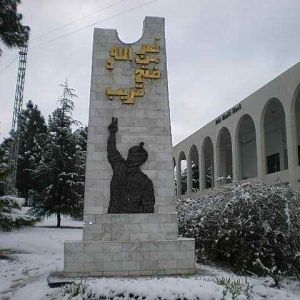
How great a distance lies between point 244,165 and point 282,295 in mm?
28083

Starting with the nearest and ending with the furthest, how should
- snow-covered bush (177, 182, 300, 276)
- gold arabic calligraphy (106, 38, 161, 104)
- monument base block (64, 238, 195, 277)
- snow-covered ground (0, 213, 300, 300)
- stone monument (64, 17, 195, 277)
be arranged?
1. snow-covered ground (0, 213, 300, 300)
2. monument base block (64, 238, 195, 277)
3. stone monument (64, 17, 195, 277)
4. gold arabic calligraphy (106, 38, 161, 104)
5. snow-covered bush (177, 182, 300, 276)

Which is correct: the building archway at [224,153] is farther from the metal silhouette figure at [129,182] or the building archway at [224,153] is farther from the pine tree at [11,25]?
the metal silhouette figure at [129,182]

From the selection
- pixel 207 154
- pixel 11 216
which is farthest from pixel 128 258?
pixel 207 154

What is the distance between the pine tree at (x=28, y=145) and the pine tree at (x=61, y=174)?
17642 mm

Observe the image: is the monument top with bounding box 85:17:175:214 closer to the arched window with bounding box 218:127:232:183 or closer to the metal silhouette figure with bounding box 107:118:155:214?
the metal silhouette figure with bounding box 107:118:155:214

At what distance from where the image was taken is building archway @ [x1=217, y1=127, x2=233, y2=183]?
33.4m

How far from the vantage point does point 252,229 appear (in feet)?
36.6

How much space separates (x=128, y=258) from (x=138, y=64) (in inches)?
192

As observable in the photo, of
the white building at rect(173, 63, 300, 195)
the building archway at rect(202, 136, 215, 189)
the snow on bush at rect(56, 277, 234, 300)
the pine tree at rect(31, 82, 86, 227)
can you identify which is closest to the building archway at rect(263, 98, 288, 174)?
the white building at rect(173, 63, 300, 195)

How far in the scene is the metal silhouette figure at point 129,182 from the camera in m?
10.2

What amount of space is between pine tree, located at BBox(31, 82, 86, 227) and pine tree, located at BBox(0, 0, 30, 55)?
9.55 m

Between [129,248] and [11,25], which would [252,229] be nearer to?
[129,248]

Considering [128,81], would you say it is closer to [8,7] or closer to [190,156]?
[8,7]

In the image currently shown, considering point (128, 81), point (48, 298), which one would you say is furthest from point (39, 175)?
point (48, 298)
